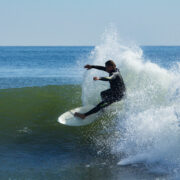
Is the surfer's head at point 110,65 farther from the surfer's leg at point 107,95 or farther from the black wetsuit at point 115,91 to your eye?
the surfer's leg at point 107,95

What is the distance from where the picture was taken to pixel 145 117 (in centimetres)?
814

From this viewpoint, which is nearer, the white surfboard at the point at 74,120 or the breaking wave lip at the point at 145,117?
the breaking wave lip at the point at 145,117

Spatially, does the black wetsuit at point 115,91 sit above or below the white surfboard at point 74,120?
above

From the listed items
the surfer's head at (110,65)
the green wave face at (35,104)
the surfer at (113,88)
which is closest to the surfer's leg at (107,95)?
the surfer at (113,88)

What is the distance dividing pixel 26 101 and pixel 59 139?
4573 millimetres

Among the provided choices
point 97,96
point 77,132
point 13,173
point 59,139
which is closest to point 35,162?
point 13,173

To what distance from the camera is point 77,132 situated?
9.48 m

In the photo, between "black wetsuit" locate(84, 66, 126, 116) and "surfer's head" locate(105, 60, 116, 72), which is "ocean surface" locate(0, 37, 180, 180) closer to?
"black wetsuit" locate(84, 66, 126, 116)

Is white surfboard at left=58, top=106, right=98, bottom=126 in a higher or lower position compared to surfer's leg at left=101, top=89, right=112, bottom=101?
lower

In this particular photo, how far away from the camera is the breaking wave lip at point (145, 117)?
7121 millimetres

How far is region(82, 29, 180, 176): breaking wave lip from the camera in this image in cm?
712

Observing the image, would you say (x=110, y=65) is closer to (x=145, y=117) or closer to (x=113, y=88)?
(x=113, y=88)

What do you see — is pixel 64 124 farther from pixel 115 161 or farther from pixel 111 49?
pixel 111 49

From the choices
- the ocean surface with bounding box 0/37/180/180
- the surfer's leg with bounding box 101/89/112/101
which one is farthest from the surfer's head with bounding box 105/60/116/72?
the ocean surface with bounding box 0/37/180/180
